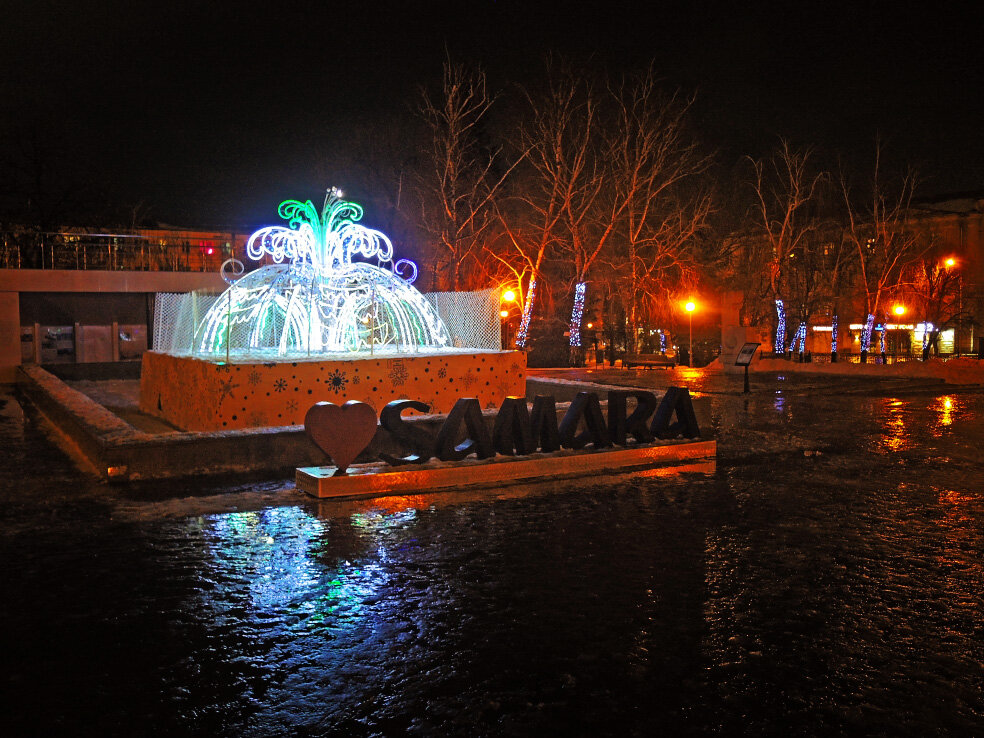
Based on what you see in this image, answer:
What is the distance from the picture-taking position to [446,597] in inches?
229

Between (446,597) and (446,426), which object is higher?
(446,426)

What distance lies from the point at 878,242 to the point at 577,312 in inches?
639

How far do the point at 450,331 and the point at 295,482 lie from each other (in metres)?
9.12

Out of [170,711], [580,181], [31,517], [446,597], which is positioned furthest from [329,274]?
[580,181]

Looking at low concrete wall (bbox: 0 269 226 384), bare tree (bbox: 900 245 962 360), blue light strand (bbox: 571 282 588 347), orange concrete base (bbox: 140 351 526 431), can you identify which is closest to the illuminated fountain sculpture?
orange concrete base (bbox: 140 351 526 431)

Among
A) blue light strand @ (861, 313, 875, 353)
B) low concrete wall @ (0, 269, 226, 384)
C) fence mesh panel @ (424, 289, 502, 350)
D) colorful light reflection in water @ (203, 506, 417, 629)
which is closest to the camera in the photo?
colorful light reflection in water @ (203, 506, 417, 629)

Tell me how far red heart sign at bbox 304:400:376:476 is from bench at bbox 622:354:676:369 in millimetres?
24501

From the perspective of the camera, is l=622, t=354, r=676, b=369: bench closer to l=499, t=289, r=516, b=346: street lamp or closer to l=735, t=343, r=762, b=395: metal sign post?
l=499, t=289, r=516, b=346: street lamp

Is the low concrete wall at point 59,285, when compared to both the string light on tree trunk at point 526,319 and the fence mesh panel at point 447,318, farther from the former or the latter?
the string light on tree trunk at point 526,319

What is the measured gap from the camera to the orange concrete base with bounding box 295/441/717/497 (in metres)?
9.09

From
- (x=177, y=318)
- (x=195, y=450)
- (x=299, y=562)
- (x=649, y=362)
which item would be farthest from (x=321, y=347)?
(x=649, y=362)

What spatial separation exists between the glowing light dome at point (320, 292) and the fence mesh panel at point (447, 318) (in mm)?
805

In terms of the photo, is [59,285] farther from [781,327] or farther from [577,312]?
[781,327]

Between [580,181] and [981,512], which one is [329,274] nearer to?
[981,512]
